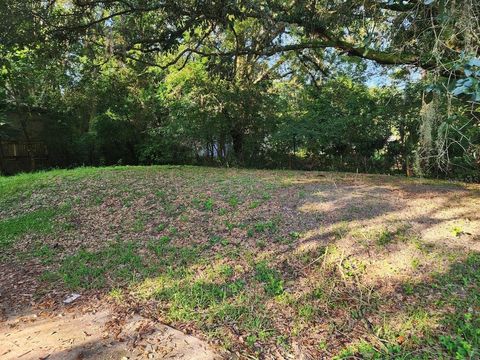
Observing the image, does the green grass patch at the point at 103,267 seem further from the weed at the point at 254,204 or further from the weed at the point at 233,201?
the weed at the point at 254,204

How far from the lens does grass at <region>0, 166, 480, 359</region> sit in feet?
7.39

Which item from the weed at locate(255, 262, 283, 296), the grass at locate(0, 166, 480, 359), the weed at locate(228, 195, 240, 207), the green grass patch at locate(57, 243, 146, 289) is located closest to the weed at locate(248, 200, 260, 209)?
the grass at locate(0, 166, 480, 359)

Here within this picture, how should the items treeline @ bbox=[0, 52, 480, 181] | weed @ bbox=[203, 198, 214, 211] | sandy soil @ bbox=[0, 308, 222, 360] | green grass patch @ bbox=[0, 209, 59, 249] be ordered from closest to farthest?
sandy soil @ bbox=[0, 308, 222, 360], green grass patch @ bbox=[0, 209, 59, 249], weed @ bbox=[203, 198, 214, 211], treeline @ bbox=[0, 52, 480, 181]

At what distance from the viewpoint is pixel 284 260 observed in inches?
121

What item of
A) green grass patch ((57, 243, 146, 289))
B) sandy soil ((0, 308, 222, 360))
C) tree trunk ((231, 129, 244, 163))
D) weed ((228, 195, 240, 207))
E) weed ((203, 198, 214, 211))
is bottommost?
sandy soil ((0, 308, 222, 360))

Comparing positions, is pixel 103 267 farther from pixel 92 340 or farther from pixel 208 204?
pixel 208 204

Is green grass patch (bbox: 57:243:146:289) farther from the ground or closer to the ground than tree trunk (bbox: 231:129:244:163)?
closer to the ground

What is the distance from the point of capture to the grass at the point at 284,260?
7.39 feet

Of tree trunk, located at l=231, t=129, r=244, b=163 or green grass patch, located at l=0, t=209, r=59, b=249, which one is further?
tree trunk, located at l=231, t=129, r=244, b=163

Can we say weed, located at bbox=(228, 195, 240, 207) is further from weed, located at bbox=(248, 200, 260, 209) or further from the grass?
weed, located at bbox=(248, 200, 260, 209)

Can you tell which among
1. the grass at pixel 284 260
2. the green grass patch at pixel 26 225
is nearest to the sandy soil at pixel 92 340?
the grass at pixel 284 260

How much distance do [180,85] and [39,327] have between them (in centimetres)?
688

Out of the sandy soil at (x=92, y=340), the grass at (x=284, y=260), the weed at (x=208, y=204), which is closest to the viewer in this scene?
the sandy soil at (x=92, y=340)

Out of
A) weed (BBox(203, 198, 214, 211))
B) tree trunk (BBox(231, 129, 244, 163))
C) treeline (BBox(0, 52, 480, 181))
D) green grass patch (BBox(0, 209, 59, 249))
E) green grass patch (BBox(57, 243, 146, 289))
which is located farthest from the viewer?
tree trunk (BBox(231, 129, 244, 163))
